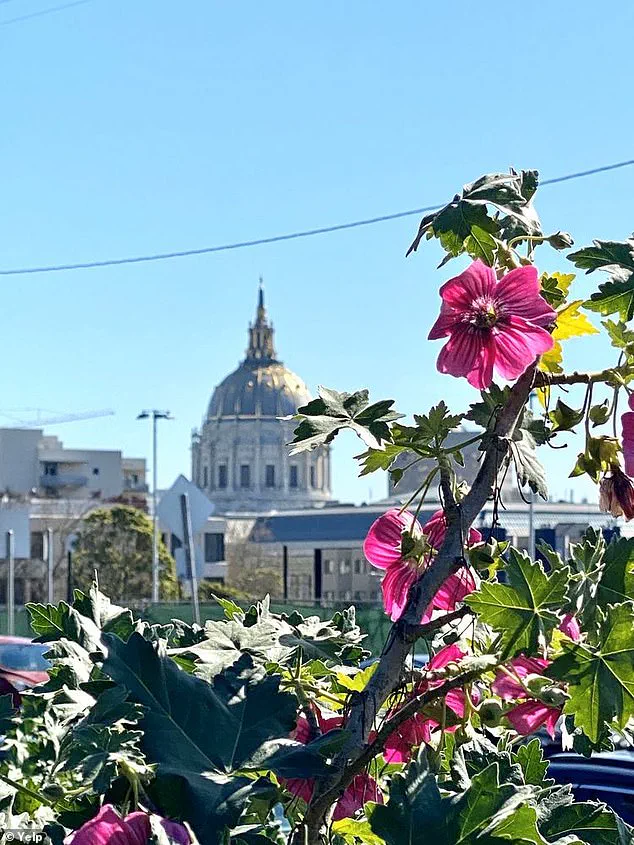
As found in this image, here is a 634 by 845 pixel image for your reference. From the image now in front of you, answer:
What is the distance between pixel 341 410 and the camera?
1.06 metres

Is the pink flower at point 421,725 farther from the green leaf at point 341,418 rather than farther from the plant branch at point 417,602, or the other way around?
the green leaf at point 341,418

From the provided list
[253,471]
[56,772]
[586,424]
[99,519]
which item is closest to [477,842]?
[56,772]

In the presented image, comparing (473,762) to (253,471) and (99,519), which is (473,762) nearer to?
(99,519)

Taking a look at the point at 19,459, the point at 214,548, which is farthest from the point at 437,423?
the point at 19,459

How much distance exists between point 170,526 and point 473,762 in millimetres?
11269

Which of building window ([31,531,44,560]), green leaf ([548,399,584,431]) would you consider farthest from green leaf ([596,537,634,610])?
building window ([31,531,44,560])

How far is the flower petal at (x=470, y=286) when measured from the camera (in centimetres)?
107

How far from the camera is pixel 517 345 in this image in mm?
1066

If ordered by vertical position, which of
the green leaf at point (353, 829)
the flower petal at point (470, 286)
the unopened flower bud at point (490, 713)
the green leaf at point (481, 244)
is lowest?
the green leaf at point (353, 829)

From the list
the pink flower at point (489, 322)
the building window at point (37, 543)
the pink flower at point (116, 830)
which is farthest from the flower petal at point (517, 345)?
the building window at point (37, 543)

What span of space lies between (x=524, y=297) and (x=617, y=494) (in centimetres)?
19

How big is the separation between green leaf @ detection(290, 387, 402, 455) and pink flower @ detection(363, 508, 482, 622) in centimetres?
13

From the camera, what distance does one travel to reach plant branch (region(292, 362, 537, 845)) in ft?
3.33

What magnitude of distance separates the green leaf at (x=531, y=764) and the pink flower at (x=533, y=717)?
0.10 feet
